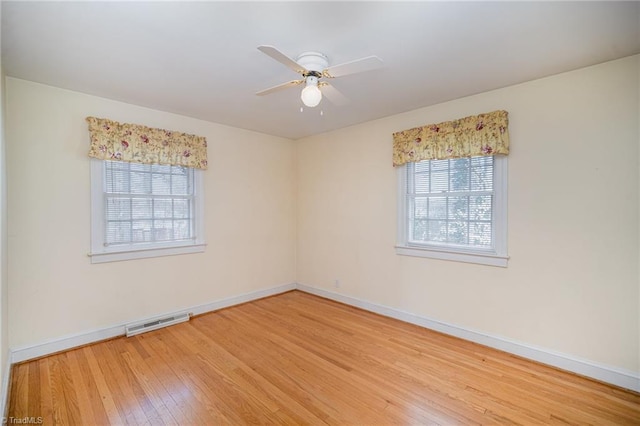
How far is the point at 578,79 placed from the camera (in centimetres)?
243

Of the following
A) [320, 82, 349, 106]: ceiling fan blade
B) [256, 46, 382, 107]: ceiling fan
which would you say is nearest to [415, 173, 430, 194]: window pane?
[320, 82, 349, 106]: ceiling fan blade

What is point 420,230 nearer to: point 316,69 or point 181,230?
point 316,69

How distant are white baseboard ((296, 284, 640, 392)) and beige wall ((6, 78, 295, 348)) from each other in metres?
2.37

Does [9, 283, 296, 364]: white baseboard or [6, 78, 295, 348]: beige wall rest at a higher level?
[6, 78, 295, 348]: beige wall

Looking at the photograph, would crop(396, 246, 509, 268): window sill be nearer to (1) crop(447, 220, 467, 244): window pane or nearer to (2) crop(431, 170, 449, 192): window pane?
(1) crop(447, 220, 467, 244): window pane

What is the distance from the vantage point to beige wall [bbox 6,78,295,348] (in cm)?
260

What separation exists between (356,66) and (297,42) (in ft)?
1.47

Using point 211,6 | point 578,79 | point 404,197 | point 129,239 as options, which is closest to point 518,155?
point 578,79

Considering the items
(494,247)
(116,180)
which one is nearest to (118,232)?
(116,180)

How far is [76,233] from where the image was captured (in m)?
2.88

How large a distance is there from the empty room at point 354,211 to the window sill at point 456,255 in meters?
0.02

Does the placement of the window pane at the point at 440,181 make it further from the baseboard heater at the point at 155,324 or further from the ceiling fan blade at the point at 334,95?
the baseboard heater at the point at 155,324

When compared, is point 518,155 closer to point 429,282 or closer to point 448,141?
point 448,141

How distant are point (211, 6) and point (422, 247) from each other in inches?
119
